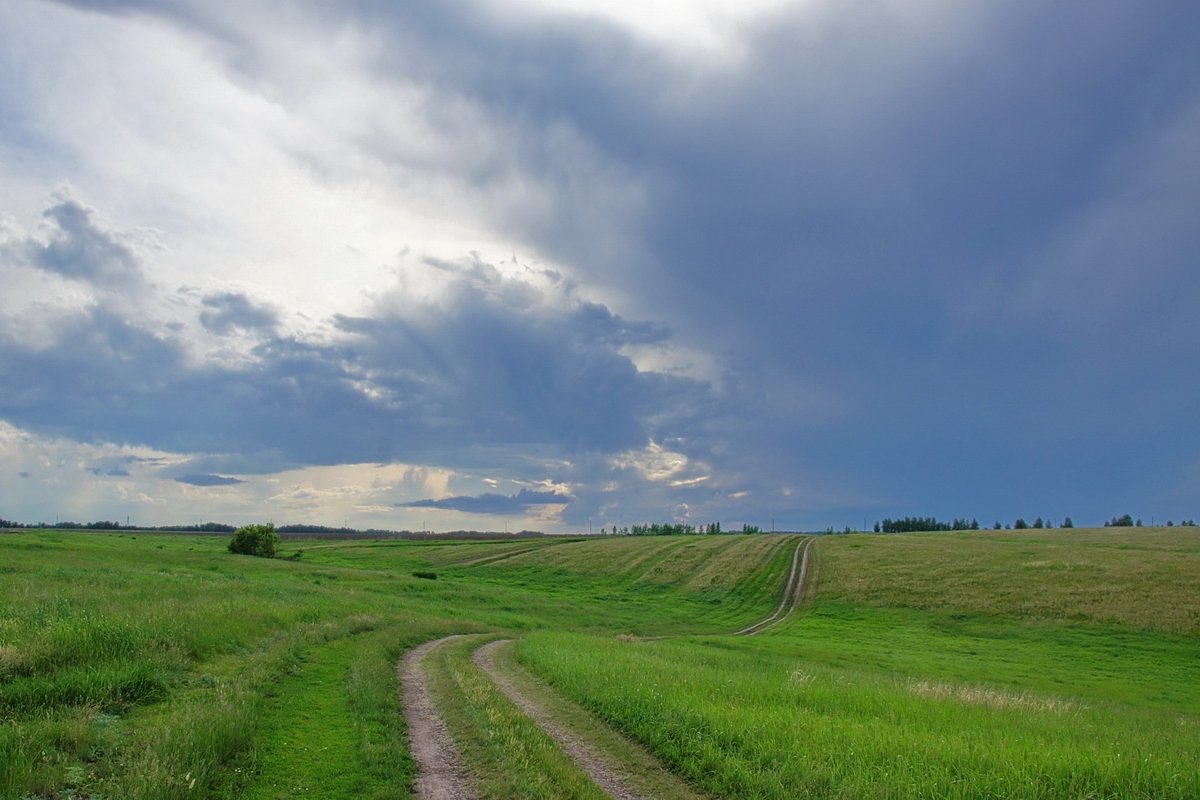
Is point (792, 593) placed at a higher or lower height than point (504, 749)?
lower

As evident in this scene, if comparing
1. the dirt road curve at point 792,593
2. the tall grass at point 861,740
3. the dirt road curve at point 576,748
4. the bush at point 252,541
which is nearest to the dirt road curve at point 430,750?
the dirt road curve at point 576,748

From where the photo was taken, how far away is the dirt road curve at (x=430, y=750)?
9.70 metres

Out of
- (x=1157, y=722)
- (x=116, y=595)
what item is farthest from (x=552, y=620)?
(x=1157, y=722)

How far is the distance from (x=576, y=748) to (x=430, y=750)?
2.62 meters

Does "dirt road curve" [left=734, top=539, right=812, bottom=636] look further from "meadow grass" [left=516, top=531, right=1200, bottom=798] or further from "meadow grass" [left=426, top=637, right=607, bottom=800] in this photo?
"meadow grass" [left=426, top=637, right=607, bottom=800]

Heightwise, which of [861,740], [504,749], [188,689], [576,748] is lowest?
[576,748]

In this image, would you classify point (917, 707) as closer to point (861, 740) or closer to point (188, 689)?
point (861, 740)

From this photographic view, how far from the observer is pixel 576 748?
1209 centimetres

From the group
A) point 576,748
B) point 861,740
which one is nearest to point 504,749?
point 576,748

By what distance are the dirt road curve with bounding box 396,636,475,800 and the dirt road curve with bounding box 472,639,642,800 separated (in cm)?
197

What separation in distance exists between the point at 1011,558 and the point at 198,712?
89184 mm

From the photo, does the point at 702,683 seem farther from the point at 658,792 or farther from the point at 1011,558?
the point at 1011,558

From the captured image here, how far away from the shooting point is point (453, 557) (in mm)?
110688

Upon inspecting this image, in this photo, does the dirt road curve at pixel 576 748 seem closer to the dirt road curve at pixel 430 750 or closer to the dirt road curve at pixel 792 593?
the dirt road curve at pixel 430 750
